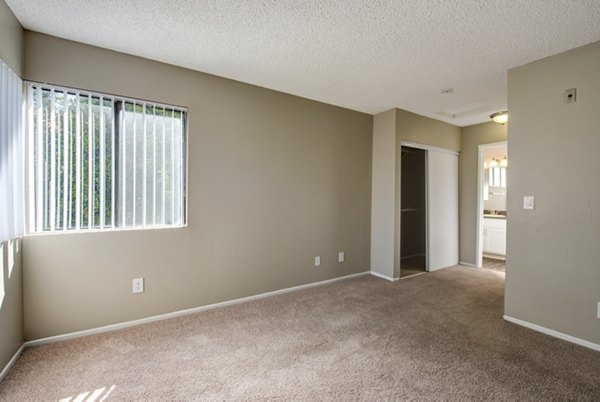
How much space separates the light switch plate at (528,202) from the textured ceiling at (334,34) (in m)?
1.23

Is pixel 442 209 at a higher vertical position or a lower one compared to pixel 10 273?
higher

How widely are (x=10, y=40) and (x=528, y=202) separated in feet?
13.9

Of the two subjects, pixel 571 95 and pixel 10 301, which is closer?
pixel 10 301

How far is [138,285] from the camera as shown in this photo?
2.63 meters

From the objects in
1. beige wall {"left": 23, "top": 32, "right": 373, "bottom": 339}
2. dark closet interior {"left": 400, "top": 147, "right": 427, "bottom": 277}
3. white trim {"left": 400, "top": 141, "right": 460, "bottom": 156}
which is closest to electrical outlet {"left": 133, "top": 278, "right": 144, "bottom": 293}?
beige wall {"left": 23, "top": 32, "right": 373, "bottom": 339}

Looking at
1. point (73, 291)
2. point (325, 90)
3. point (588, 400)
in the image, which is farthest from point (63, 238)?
point (588, 400)

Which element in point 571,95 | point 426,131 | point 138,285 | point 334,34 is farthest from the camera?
point 426,131

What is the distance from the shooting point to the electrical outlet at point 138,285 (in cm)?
262

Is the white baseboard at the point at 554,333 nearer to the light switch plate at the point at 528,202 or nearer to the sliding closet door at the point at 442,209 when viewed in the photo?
the light switch plate at the point at 528,202

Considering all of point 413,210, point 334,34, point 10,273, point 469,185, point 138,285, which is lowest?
point 138,285

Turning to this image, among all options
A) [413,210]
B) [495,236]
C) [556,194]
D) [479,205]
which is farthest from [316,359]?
[495,236]

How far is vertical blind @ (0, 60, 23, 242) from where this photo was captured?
1.81 m

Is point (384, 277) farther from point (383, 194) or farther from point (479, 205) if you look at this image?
point (479, 205)

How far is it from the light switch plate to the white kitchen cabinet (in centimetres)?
307
